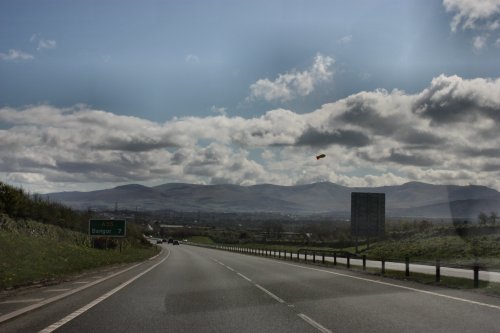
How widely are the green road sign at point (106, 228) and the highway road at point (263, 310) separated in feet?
116

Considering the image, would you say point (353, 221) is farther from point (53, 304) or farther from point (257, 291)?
point (53, 304)

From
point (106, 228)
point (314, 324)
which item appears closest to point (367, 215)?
point (106, 228)

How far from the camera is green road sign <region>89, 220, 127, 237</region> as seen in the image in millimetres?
53928

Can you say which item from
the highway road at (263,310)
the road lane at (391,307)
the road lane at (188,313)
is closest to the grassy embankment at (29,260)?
the highway road at (263,310)

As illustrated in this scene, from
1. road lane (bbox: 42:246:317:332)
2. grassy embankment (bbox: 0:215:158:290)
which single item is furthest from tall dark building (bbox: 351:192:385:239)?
road lane (bbox: 42:246:317:332)

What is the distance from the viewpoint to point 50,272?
23.9 metres

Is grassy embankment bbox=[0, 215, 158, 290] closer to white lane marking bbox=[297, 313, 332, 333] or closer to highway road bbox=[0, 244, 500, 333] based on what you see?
highway road bbox=[0, 244, 500, 333]

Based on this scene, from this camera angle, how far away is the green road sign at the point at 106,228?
2123 inches

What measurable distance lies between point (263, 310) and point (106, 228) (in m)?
43.3

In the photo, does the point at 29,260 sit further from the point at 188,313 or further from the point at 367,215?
the point at 367,215

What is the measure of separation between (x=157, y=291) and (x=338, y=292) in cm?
556

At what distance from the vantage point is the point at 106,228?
54281 mm

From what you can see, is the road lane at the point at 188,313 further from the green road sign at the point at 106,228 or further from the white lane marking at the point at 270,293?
the green road sign at the point at 106,228

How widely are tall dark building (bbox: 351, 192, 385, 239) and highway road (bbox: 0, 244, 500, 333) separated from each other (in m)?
49.3
